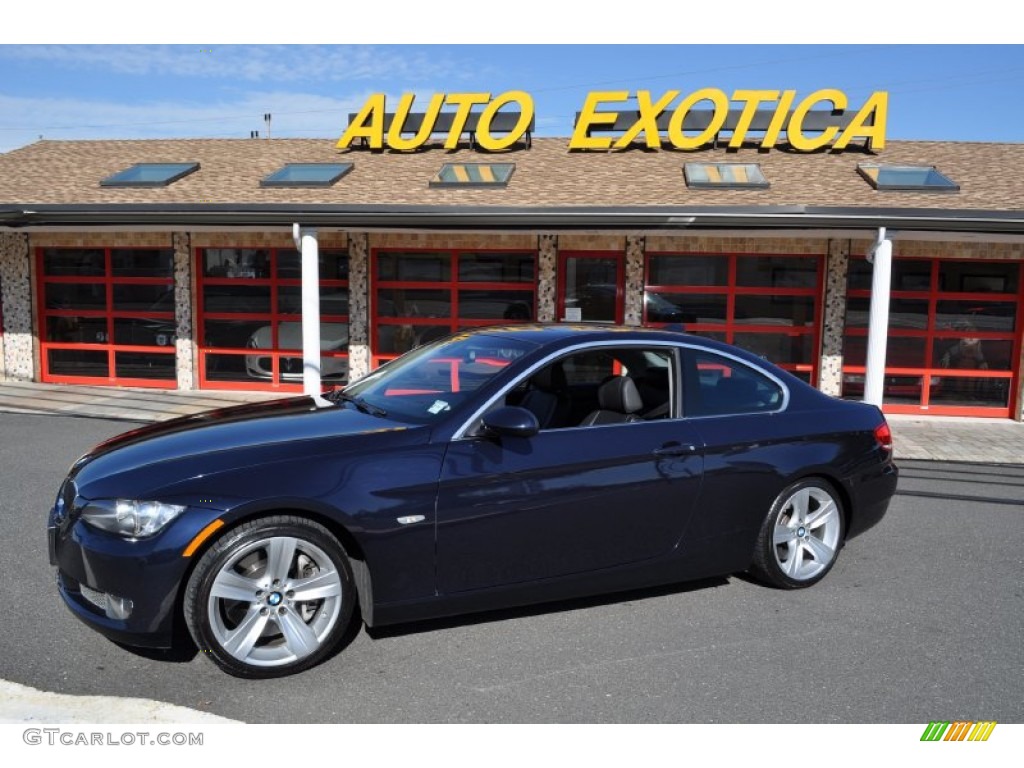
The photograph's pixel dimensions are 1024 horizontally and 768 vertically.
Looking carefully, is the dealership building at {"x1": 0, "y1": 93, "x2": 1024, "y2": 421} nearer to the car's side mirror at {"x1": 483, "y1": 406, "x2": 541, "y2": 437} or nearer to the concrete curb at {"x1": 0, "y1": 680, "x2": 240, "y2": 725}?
the car's side mirror at {"x1": 483, "y1": 406, "x2": 541, "y2": 437}

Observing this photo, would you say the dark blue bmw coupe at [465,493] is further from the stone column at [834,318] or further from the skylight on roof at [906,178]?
the skylight on roof at [906,178]

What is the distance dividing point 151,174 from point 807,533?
39.7 ft

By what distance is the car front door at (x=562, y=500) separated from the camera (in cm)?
378

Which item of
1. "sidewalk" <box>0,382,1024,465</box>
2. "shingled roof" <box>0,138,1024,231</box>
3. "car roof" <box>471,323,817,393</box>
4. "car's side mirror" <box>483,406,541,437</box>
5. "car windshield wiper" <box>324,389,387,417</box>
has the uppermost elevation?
"shingled roof" <box>0,138,1024,231</box>

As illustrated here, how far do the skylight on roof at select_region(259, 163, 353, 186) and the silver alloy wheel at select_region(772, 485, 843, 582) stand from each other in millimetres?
9585

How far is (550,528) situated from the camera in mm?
3945

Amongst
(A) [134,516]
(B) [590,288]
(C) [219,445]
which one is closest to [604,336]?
(C) [219,445]

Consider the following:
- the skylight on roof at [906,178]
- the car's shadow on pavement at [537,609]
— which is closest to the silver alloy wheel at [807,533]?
the car's shadow on pavement at [537,609]

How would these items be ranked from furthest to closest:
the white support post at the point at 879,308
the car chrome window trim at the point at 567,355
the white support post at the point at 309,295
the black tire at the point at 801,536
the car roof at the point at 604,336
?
1. the white support post at the point at 309,295
2. the white support post at the point at 879,308
3. the black tire at the point at 801,536
4. the car roof at the point at 604,336
5. the car chrome window trim at the point at 567,355

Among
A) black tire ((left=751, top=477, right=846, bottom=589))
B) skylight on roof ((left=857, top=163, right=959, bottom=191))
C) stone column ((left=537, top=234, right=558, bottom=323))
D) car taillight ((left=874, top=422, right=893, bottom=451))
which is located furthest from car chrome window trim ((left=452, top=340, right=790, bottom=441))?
skylight on roof ((left=857, top=163, right=959, bottom=191))

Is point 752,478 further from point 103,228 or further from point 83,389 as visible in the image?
point 83,389

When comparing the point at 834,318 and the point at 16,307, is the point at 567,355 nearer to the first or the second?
the point at 834,318

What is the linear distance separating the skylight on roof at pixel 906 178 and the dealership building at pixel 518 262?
61 mm

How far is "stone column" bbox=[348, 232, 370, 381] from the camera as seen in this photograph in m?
12.7
